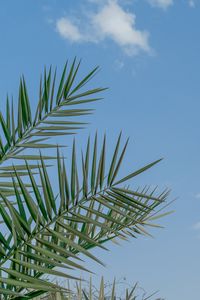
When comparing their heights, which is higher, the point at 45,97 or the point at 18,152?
the point at 45,97

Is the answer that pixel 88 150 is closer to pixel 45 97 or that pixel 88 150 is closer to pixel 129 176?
pixel 129 176

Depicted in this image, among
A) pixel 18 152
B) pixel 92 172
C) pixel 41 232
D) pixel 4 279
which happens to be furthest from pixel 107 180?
pixel 18 152

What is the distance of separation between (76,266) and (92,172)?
0.28 meters

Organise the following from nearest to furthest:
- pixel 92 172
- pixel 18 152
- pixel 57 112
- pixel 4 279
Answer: pixel 4 279 < pixel 92 172 < pixel 18 152 < pixel 57 112

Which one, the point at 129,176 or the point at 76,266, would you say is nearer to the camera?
the point at 76,266

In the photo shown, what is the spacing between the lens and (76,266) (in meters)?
1.09

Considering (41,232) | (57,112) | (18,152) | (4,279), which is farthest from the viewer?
(57,112)

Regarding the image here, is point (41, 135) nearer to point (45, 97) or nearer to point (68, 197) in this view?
point (45, 97)

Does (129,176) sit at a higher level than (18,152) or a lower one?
lower

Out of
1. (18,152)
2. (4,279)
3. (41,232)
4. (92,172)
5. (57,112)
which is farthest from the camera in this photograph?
(57,112)

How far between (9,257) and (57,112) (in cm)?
74

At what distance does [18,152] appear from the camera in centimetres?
168

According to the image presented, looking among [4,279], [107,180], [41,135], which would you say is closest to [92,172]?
[107,180]

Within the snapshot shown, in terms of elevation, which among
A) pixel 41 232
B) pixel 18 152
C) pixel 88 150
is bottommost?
pixel 41 232
